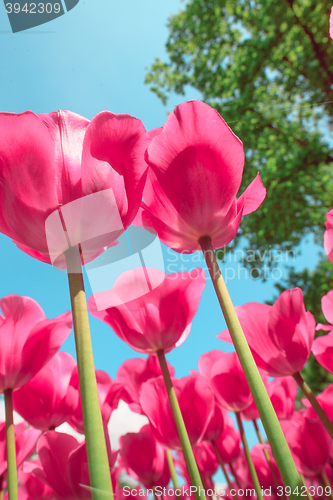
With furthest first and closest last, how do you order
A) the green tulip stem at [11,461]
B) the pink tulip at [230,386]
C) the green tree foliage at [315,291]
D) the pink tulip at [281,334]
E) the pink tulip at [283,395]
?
1. the green tree foliage at [315,291]
2. the pink tulip at [283,395]
3. the pink tulip at [230,386]
4. the pink tulip at [281,334]
5. the green tulip stem at [11,461]

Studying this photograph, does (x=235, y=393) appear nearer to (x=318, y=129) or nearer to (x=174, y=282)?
(x=174, y=282)

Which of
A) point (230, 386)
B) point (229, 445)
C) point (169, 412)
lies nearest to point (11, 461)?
point (169, 412)

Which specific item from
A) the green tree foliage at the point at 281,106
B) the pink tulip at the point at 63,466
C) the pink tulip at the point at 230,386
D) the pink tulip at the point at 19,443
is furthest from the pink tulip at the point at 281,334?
the green tree foliage at the point at 281,106

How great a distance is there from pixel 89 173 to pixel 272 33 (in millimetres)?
4234

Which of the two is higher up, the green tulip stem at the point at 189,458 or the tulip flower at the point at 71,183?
the tulip flower at the point at 71,183

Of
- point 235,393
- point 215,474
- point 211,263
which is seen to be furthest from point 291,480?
point 215,474

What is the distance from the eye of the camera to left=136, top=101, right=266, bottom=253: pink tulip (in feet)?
0.81

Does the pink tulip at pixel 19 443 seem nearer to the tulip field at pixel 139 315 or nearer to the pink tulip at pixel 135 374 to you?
the tulip field at pixel 139 315

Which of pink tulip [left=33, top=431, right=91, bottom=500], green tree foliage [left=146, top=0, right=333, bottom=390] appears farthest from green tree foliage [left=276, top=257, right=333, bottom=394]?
pink tulip [left=33, top=431, right=91, bottom=500]

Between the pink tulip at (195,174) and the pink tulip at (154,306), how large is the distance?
95mm

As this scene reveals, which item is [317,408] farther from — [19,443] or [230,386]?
[19,443]

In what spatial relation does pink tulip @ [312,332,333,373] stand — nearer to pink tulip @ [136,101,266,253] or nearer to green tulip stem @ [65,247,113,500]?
pink tulip @ [136,101,266,253]

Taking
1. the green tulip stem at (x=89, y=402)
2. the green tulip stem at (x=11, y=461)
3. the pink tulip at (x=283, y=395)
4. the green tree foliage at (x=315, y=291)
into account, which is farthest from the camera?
the green tree foliage at (x=315, y=291)

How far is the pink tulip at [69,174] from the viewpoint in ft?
0.68
